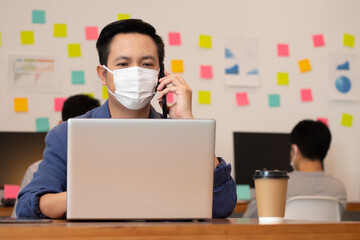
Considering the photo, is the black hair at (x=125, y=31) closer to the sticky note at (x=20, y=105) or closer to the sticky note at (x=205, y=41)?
the sticky note at (x=20, y=105)

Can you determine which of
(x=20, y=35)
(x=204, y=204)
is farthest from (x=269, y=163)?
(x=204, y=204)

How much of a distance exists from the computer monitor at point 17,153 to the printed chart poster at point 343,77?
1.95 metres

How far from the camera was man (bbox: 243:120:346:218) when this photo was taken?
273 centimetres

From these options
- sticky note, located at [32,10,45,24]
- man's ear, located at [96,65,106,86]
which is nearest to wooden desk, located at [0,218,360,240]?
man's ear, located at [96,65,106,86]

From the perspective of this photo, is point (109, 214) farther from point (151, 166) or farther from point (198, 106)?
point (198, 106)

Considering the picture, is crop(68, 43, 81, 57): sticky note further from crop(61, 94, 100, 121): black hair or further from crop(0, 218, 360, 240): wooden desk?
crop(0, 218, 360, 240): wooden desk

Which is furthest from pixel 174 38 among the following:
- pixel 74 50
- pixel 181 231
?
pixel 181 231

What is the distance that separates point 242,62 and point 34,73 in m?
1.31

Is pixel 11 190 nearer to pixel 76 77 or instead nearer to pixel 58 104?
pixel 58 104

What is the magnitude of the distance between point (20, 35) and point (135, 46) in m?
1.90

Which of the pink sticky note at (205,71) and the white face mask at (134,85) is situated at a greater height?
the pink sticky note at (205,71)

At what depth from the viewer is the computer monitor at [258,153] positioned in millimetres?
3557

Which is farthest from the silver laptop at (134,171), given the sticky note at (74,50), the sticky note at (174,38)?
the sticky note at (174,38)

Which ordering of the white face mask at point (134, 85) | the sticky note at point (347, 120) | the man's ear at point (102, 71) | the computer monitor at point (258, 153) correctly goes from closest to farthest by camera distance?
1. the white face mask at point (134, 85)
2. the man's ear at point (102, 71)
3. the computer monitor at point (258, 153)
4. the sticky note at point (347, 120)
